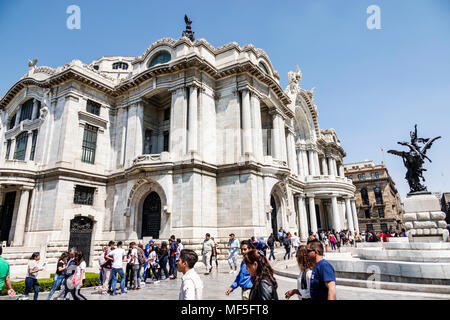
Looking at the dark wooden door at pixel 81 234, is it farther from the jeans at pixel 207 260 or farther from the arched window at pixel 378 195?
the arched window at pixel 378 195

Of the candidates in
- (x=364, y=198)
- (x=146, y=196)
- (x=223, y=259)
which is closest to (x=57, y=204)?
(x=146, y=196)

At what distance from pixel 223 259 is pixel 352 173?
58179 mm

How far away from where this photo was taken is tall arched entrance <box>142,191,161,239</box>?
23.1 m

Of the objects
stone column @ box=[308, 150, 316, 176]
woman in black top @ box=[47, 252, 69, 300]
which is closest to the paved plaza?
woman in black top @ box=[47, 252, 69, 300]

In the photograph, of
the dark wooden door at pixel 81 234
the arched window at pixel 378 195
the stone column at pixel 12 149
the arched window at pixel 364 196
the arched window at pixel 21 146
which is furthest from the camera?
the arched window at pixel 364 196

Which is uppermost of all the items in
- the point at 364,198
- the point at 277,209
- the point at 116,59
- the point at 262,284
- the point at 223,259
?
the point at 116,59

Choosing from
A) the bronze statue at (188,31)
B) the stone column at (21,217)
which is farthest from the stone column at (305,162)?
the stone column at (21,217)

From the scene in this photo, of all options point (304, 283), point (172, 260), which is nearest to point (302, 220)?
point (172, 260)

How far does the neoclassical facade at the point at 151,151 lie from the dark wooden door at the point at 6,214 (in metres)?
0.09

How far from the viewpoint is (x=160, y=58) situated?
1075 inches

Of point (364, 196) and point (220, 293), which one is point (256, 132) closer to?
point (220, 293)

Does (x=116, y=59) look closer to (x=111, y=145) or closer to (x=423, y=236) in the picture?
(x=111, y=145)

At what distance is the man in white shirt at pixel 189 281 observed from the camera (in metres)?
3.94

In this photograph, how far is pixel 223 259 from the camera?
20656mm
